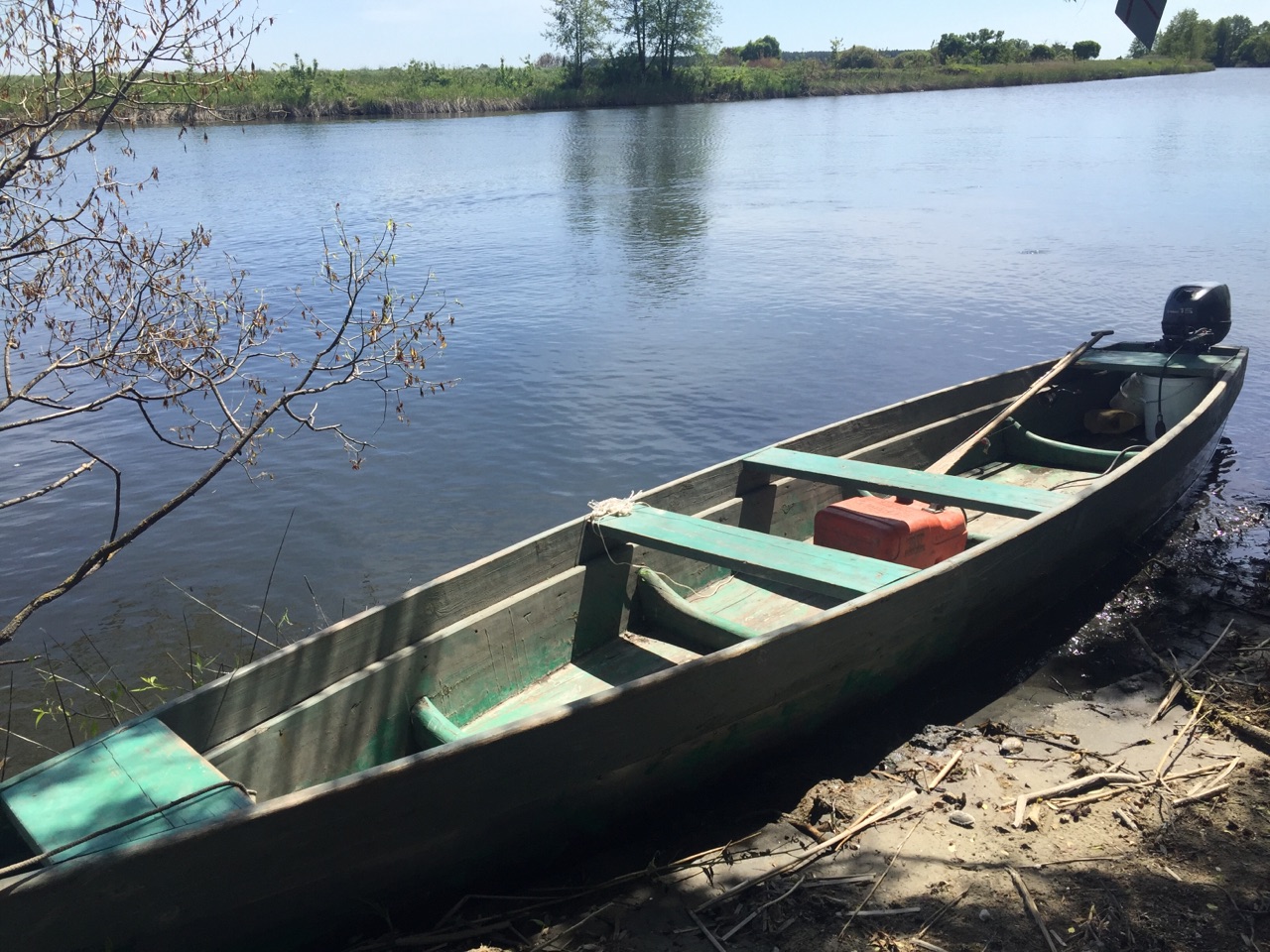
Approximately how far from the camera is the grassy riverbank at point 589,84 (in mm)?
49969

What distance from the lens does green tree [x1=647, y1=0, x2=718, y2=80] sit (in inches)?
2562

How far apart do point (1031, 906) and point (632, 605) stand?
286cm

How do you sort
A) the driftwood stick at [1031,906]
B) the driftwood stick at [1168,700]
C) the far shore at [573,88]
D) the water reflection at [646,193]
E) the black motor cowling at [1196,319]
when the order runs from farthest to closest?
1. the far shore at [573,88]
2. the water reflection at [646,193]
3. the black motor cowling at [1196,319]
4. the driftwood stick at [1168,700]
5. the driftwood stick at [1031,906]

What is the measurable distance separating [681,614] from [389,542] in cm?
355

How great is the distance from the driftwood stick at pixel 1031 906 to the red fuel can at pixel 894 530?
2447 millimetres

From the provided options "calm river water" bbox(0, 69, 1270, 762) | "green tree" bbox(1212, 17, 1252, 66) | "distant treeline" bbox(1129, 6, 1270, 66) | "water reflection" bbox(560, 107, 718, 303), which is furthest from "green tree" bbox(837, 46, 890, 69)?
"calm river water" bbox(0, 69, 1270, 762)

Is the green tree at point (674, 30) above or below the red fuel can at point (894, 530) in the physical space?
above

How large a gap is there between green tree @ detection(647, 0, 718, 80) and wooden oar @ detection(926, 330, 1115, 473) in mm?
61287

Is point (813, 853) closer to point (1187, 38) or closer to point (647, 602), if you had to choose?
point (647, 602)

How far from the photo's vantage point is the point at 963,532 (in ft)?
21.9

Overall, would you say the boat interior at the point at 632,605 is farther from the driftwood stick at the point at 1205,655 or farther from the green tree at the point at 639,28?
the green tree at the point at 639,28

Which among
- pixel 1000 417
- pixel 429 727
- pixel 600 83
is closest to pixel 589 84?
pixel 600 83

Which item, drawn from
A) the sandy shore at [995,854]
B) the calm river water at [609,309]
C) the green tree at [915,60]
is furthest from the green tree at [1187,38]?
the sandy shore at [995,854]

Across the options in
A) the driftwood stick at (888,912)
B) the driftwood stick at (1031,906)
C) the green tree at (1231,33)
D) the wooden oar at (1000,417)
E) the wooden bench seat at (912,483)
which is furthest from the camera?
the green tree at (1231,33)
